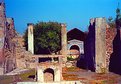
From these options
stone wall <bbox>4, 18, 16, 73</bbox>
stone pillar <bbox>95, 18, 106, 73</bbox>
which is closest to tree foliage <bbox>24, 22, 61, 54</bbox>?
stone wall <bbox>4, 18, 16, 73</bbox>

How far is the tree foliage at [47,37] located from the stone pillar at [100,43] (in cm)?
1831

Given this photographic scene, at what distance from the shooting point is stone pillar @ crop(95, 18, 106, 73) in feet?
128

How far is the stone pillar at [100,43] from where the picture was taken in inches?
1539

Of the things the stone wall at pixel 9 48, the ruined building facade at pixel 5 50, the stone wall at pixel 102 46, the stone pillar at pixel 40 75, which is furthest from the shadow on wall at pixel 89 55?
the stone pillar at pixel 40 75

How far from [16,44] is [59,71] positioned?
58.7 feet

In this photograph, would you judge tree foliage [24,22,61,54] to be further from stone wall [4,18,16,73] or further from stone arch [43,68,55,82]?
stone arch [43,68,55,82]

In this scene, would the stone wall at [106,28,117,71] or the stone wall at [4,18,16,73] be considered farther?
the stone wall at [106,28,117,71]

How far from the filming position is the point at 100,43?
3966 cm

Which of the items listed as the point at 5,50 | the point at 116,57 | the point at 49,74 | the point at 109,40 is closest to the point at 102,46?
the point at 109,40

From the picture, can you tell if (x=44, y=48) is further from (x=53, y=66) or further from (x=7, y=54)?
(x=53, y=66)

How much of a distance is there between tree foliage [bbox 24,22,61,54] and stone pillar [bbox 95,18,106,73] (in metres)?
18.3

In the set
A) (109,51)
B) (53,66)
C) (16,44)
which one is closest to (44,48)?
(16,44)

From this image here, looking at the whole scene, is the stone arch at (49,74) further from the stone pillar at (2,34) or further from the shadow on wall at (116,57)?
the shadow on wall at (116,57)

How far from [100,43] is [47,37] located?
66.1 feet
